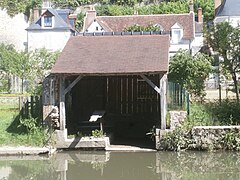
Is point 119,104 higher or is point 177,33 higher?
point 177,33

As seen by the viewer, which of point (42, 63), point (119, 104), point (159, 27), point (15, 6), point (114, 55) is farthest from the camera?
point (15, 6)

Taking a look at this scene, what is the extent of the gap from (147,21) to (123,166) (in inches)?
1243

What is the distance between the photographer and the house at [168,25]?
40.5 meters

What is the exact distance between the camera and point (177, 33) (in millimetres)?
40719

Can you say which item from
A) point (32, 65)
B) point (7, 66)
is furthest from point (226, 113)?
point (7, 66)

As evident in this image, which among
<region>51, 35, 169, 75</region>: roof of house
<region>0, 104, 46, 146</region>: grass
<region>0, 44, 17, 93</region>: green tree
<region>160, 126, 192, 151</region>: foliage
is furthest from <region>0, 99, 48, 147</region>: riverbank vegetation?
<region>0, 44, 17, 93</region>: green tree

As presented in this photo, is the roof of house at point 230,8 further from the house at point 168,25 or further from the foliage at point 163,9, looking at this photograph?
the foliage at point 163,9

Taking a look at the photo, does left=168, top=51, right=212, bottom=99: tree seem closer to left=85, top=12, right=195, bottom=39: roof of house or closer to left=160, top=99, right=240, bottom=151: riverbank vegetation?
left=160, top=99, right=240, bottom=151: riverbank vegetation

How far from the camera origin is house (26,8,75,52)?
39.6m

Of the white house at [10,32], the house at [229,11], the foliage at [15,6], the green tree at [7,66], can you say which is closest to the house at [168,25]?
the house at [229,11]

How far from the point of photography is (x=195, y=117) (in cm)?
1512

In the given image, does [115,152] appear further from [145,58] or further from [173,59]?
[173,59]

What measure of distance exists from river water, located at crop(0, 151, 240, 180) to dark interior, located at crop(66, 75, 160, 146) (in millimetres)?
3027

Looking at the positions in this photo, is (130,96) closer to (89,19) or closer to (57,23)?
(57,23)
